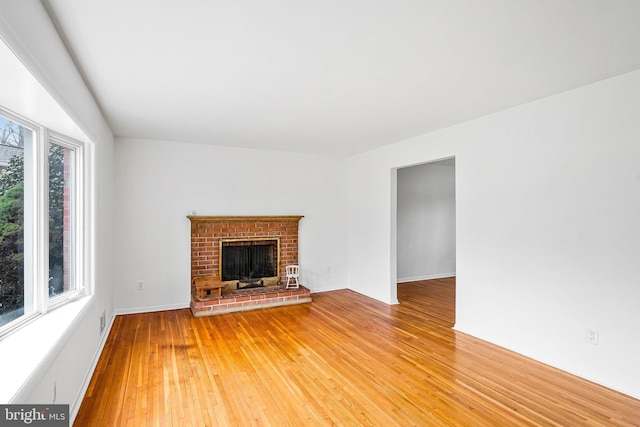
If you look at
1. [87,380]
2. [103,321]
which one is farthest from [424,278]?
[87,380]

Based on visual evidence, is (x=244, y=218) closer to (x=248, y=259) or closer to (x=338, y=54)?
(x=248, y=259)

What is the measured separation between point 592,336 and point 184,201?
502 centimetres

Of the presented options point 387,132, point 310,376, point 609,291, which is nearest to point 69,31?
point 310,376

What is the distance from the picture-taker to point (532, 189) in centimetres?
326

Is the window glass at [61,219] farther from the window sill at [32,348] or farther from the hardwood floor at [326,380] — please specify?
the hardwood floor at [326,380]

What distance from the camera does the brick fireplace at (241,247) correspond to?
4.87 meters

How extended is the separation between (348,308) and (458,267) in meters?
1.73

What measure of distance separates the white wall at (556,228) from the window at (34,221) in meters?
3.99

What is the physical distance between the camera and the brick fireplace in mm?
4867

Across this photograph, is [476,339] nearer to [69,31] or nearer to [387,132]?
[387,132]

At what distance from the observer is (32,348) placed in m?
1.82

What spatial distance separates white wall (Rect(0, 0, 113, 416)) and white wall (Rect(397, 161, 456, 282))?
16.6 feet

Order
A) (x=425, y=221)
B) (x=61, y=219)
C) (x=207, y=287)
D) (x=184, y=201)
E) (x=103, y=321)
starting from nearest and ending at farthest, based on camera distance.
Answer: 1. (x=61, y=219)
2. (x=103, y=321)
3. (x=207, y=287)
4. (x=184, y=201)
5. (x=425, y=221)

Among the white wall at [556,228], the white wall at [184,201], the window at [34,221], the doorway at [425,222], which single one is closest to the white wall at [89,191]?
the window at [34,221]
